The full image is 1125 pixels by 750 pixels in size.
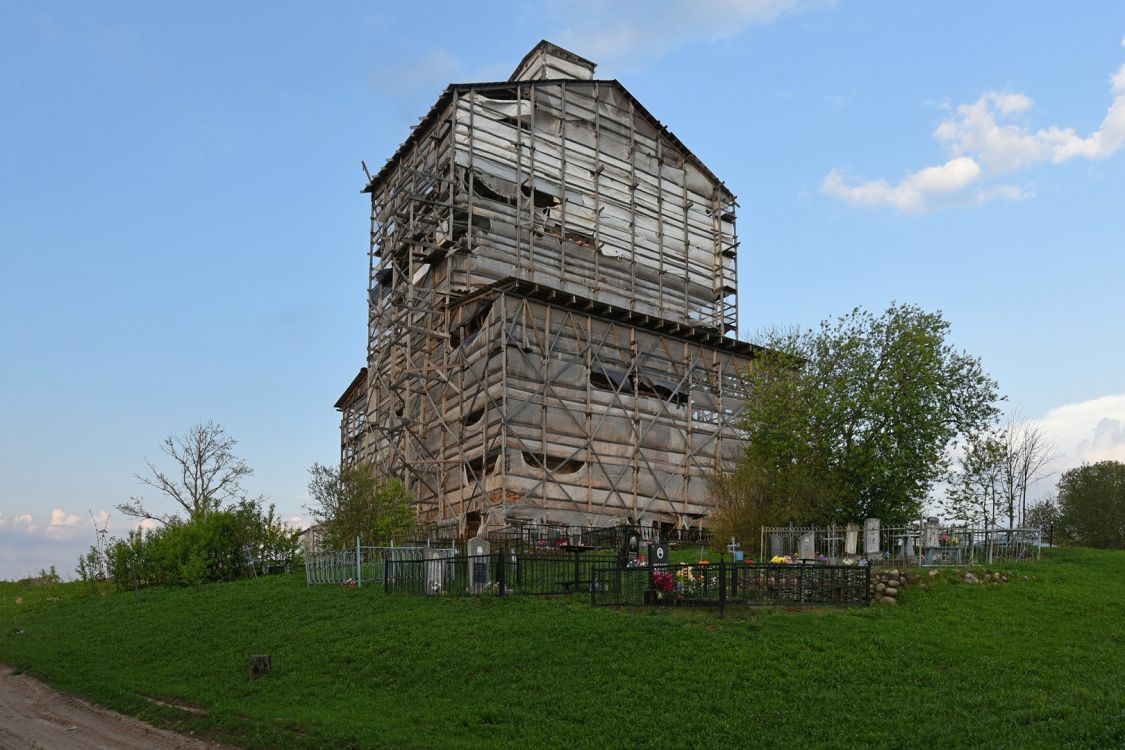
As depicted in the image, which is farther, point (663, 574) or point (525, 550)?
point (525, 550)

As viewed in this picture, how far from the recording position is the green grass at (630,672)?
13086 millimetres

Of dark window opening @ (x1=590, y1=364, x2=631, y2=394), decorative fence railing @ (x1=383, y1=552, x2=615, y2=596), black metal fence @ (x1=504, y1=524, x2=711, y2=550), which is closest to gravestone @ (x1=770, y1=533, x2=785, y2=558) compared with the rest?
black metal fence @ (x1=504, y1=524, x2=711, y2=550)

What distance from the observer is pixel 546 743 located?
12930 mm

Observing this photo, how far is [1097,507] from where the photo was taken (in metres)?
59.7

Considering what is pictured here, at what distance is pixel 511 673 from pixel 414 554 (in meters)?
12.8

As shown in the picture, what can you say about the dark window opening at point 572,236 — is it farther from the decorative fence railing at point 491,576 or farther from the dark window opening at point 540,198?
the decorative fence railing at point 491,576

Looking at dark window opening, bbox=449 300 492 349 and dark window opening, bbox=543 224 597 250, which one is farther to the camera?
dark window opening, bbox=543 224 597 250

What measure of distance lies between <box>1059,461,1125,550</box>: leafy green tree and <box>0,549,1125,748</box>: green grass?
39.8m

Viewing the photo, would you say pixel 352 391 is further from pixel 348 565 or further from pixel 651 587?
pixel 651 587

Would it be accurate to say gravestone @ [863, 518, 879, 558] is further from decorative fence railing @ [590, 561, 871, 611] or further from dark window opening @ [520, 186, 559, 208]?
dark window opening @ [520, 186, 559, 208]

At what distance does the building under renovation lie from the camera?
42469 mm

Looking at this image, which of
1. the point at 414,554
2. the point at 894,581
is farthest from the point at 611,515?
the point at 894,581

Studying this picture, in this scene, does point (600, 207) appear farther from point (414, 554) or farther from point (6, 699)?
point (6, 699)

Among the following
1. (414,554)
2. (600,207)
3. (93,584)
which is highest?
(600,207)
